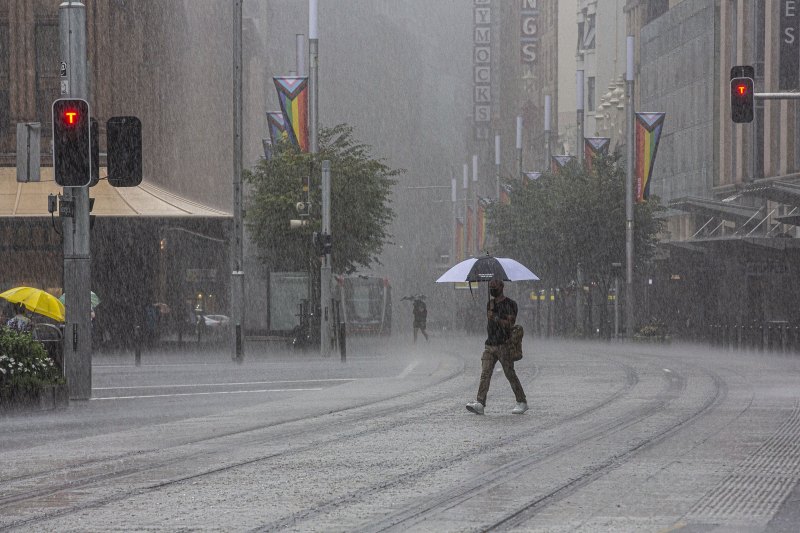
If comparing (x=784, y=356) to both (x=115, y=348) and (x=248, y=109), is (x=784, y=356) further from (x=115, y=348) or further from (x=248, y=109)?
(x=248, y=109)

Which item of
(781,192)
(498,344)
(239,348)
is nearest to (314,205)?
(239,348)

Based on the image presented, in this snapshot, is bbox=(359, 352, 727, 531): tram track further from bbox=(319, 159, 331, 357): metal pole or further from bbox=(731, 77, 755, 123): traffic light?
bbox=(319, 159, 331, 357): metal pole

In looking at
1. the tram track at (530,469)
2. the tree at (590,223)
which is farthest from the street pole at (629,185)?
the tram track at (530,469)

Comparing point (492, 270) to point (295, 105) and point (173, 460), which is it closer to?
point (295, 105)

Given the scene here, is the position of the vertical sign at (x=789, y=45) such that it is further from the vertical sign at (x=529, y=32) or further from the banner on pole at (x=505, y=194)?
the vertical sign at (x=529, y=32)

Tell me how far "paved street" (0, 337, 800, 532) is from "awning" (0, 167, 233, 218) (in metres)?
20.1

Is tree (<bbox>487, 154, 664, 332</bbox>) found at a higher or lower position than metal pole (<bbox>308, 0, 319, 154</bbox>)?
lower

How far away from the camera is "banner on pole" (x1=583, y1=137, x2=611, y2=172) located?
63.7 m

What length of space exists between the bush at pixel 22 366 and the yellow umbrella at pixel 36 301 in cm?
786

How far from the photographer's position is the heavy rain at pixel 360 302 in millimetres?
12477

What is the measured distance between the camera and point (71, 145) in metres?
21.9

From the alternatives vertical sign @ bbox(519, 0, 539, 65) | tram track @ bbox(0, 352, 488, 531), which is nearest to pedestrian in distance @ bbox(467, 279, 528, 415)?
tram track @ bbox(0, 352, 488, 531)

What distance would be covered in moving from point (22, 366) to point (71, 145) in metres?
3.09

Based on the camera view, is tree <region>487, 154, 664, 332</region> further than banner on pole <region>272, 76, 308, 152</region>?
Yes
